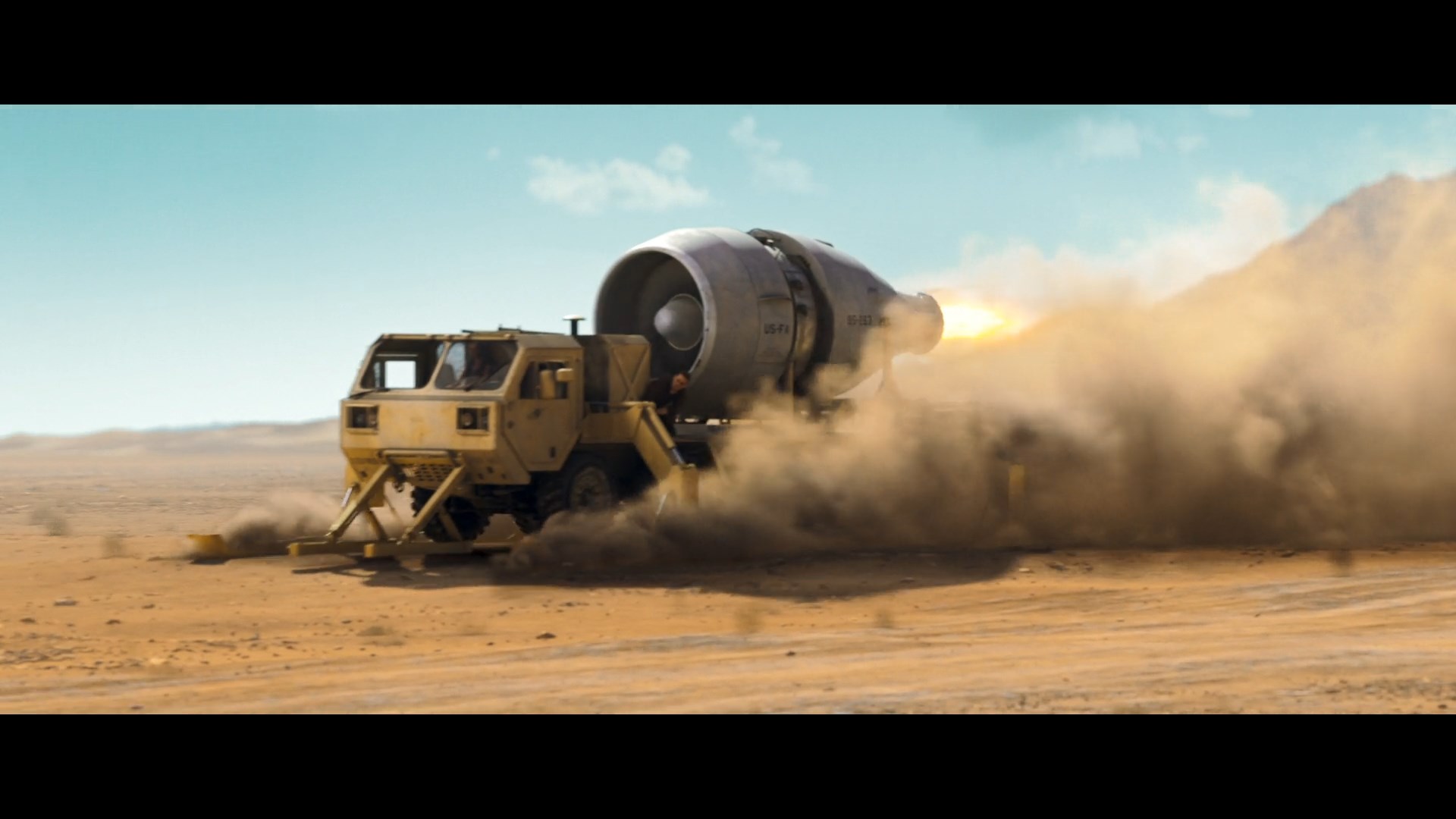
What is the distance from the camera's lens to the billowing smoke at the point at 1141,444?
20.4 metres

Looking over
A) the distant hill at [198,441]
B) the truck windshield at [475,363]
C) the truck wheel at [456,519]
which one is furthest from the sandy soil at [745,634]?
the distant hill at [198,441]

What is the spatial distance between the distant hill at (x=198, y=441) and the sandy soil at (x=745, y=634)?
8650 centimetres

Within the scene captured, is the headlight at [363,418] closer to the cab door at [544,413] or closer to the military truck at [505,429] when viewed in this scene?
the military truck at [505,429]

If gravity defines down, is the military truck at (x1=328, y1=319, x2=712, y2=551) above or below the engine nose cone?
below

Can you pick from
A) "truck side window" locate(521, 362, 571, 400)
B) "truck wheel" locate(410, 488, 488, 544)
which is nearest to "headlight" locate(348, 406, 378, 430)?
"truck wheel" locate(410, 488, 488, 544)

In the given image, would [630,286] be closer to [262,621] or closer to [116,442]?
[262,621]

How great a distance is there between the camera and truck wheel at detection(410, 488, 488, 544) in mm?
20016

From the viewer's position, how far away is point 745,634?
45.8 ft

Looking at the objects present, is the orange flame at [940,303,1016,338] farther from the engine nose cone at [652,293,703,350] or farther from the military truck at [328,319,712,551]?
the military truck at [328,319,712,551]

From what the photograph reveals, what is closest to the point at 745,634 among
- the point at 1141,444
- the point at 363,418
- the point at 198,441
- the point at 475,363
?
the point at 475,363

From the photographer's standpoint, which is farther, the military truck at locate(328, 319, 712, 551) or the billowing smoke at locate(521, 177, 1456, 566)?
the billowing smoke at locate(521, 177, 1456, 566)

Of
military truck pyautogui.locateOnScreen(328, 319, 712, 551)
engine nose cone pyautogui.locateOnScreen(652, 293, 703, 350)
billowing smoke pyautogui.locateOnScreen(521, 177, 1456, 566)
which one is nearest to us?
military truck pyautogui.locateOnScreen(328, 319, 712, 551)

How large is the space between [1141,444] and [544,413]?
743 cm

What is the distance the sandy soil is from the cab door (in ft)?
4.74
